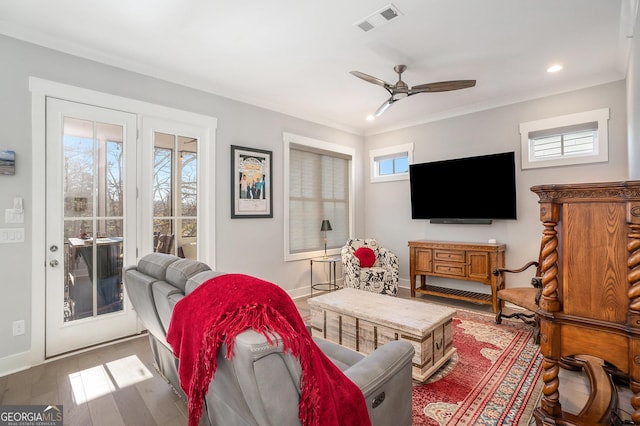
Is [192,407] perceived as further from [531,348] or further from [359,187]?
[359,187]

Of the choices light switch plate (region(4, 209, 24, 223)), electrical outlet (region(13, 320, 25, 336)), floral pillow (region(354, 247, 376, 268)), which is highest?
light switch plate (region(4, 209, 24, 223))

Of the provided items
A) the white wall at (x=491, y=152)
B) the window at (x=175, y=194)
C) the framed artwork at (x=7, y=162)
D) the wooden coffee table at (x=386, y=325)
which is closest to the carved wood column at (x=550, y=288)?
the wooden coffee table at (x=386, y=325)

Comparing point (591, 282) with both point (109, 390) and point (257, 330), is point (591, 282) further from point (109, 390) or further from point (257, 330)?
point (109, 390)

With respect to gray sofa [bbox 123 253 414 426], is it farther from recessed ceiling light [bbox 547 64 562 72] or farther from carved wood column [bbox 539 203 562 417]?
recessed ceiling light [bbox 547 64 562 72]

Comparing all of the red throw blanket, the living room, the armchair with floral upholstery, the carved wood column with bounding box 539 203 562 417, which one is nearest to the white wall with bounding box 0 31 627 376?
the living room

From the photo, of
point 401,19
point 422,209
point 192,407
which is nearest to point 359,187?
point 422,209

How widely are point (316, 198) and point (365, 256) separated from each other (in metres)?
1.37

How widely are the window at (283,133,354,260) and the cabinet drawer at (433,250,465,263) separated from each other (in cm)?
170

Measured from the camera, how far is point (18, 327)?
8.55 ft

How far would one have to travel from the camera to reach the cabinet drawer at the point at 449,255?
4300 mm

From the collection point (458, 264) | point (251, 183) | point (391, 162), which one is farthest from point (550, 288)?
point (391, 162)

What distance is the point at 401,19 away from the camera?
8.45 feet

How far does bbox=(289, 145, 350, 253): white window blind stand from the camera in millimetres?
4973

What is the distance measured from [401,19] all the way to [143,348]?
378 cm
